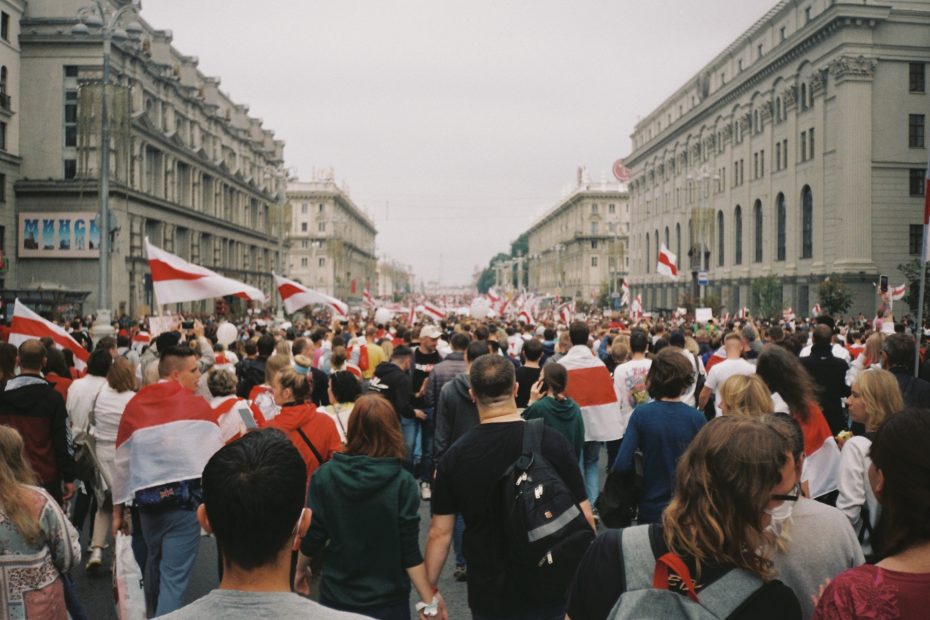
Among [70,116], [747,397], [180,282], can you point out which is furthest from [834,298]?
[70,116]

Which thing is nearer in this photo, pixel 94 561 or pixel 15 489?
pixel 15 489

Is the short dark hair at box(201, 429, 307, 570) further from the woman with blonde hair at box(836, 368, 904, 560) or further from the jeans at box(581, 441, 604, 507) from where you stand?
the jeans at box(581, 441, 604, 507)

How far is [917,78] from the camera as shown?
45344mm

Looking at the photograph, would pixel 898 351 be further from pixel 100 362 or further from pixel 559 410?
pixel 100 362

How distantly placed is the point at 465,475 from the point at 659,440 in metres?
1.54

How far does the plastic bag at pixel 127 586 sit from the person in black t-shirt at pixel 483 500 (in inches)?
91.8

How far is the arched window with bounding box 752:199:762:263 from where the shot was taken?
58.5 metres

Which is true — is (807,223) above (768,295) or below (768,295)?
above

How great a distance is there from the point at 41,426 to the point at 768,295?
48.6 metres

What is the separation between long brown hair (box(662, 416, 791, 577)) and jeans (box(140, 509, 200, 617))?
14.3 feet

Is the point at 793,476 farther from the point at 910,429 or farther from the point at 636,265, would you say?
the point at 636,265

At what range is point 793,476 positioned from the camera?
300cm

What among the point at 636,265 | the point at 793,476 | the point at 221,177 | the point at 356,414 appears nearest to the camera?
the point at 793,476

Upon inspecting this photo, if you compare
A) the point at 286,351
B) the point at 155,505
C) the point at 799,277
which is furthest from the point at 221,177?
the point at 155,505
